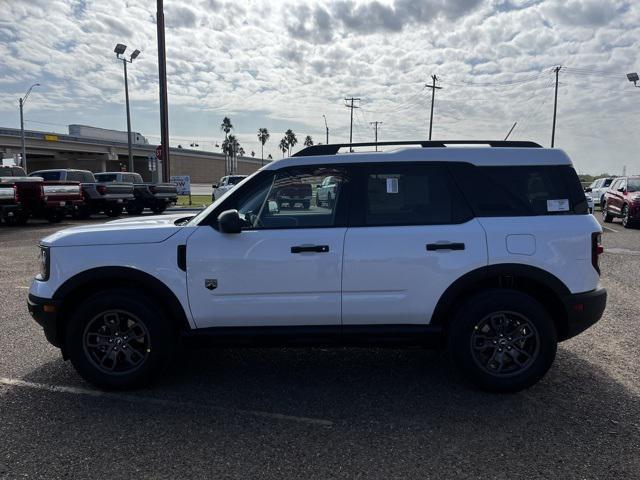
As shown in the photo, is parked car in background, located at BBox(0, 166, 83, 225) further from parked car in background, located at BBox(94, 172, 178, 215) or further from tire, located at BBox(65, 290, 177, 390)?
tire, located at BBox(65, 290, 177, 390)

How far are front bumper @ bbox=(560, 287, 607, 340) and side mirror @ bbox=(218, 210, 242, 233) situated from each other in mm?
2562

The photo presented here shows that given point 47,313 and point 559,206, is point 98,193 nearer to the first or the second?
point 47,313

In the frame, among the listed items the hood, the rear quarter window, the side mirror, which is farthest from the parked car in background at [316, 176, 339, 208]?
the hood

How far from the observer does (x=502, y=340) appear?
13.0ft

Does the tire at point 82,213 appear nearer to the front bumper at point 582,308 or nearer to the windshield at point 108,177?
the windshield at point 108,177

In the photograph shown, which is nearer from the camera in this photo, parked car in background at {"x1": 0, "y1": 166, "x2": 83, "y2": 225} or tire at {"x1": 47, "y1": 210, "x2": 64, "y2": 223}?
parked car in background at {"x1": 0, "y1": 166, "x2": 83, "y2": 225}

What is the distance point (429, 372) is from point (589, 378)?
1.32 m

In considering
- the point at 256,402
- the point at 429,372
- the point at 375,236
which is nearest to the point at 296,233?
the point at 375,236

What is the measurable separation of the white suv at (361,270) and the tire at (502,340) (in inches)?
0.4

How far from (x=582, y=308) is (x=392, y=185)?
5.72ft

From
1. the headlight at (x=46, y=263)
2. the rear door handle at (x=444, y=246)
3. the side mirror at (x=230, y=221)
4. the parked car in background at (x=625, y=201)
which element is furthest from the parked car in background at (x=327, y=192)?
the parked car in background at (x=625, y=201)

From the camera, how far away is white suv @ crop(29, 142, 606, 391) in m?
3.86

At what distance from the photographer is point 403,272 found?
385cm

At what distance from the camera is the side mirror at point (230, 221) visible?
375 centimetres
